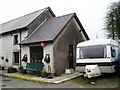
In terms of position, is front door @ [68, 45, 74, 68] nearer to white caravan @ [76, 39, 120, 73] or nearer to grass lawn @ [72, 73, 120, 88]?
grass lawn @ [72, 73, 120, 88]

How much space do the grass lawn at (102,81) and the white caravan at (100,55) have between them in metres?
0.70

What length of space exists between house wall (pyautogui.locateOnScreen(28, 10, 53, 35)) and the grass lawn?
8475mm

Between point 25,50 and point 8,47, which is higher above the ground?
point 8,47

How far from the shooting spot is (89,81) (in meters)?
13.7

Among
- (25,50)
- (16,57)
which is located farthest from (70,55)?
(16,57)

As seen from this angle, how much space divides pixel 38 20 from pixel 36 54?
4424 millimetres

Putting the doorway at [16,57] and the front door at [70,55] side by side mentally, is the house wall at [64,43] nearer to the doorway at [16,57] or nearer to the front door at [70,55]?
the front door at [70,55]

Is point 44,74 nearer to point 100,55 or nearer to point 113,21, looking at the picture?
point 100,55

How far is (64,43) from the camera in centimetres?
1833

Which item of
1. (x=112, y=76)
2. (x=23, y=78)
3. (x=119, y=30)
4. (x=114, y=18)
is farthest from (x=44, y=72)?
(x=114, y=18)

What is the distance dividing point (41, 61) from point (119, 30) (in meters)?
A: 9.99

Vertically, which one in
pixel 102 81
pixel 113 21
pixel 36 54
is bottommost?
pixel 102 81

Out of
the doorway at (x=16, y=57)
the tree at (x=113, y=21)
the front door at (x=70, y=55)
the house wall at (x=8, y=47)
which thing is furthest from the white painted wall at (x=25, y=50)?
the tree at (x=113, y=21)

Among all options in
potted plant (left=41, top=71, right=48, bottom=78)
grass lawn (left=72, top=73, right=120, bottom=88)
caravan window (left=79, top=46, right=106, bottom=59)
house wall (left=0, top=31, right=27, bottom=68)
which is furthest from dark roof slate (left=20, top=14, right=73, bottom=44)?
grass lawn (left=72, top=73, right=120, bottom=88)
